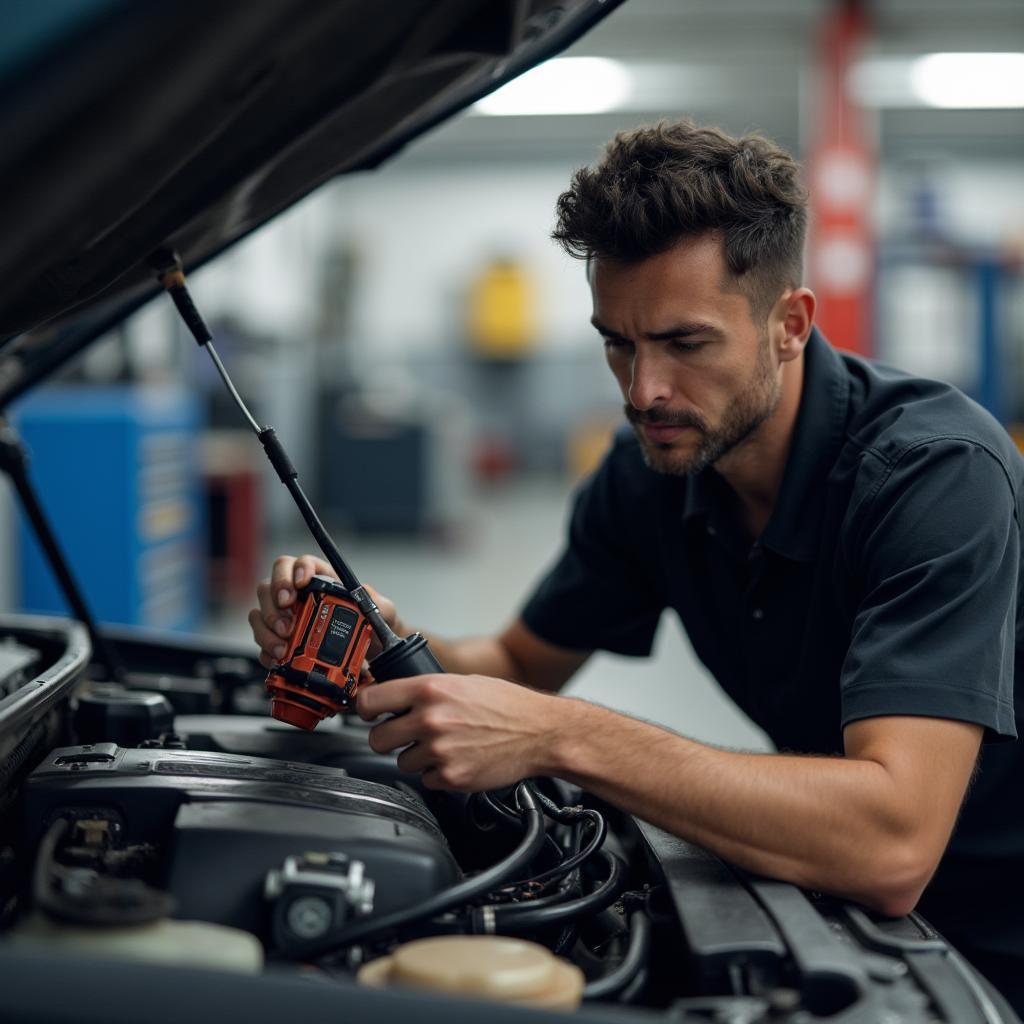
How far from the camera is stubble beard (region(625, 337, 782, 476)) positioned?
4.19 feet

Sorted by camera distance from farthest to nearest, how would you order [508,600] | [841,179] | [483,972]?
[841,179] → [508,600] → [483,972]

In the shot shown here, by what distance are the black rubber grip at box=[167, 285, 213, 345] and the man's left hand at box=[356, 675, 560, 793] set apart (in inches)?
15.7

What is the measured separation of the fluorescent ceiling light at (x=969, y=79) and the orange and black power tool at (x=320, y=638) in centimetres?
900

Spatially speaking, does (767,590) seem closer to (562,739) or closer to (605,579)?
(605,579)

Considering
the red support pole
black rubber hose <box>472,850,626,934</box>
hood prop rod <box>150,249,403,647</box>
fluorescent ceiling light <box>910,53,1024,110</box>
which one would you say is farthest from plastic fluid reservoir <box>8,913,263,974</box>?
fluorescent ceiling light <box>910,53,1024,110</box>

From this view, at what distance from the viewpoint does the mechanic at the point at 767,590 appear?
3.11 ft

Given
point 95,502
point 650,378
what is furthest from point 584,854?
point 95,502

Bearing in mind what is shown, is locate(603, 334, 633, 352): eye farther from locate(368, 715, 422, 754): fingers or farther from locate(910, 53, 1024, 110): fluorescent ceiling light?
locate(910, 53, 1024, 110): fluorescent ceiling light

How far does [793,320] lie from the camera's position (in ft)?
4.42

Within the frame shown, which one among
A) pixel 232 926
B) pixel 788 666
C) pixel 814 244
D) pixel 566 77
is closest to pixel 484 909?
pixel 232 926

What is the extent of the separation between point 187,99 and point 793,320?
0.81 metres

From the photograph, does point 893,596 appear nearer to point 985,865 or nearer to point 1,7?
point 985,865

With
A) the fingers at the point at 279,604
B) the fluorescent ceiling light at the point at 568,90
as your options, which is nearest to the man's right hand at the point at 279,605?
the fingers at the point at 279,604

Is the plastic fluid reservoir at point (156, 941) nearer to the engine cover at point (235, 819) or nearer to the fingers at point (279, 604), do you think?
the engine cover at point (235, 819)
